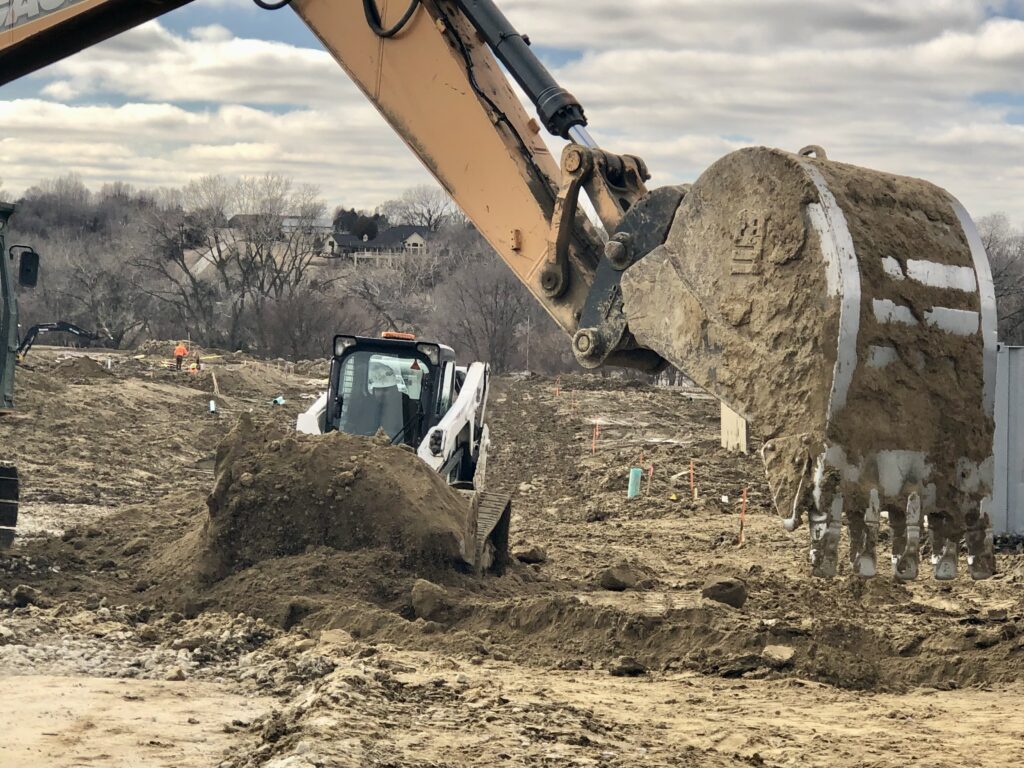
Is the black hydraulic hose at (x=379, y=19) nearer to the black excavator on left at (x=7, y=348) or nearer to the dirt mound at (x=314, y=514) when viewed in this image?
the dirt mound at (x=314, y=514)

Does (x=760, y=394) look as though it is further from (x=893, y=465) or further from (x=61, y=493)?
(x=61, y=493)

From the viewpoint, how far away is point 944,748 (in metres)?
5.95

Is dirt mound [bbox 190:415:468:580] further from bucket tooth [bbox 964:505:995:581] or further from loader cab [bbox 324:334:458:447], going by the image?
bucket tooth [bbox 964:505:995:581]

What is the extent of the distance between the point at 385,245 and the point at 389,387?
7929cm

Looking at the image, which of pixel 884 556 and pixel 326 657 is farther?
pixel 884 556

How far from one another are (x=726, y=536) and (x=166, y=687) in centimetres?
836

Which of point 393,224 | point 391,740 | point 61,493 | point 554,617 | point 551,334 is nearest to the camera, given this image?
point 391,740

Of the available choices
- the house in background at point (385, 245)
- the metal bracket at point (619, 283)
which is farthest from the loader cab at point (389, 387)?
the house in background at point (385, 245)

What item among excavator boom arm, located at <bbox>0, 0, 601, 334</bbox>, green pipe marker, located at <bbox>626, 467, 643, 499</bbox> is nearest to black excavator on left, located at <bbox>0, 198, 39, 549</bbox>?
excavator boom arm, located at <bbox>0, 0, 601, 334</bbox>

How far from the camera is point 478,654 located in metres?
7.91

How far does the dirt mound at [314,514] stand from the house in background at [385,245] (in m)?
62.4

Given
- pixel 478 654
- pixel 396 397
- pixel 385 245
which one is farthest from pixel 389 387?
pixel 385 245

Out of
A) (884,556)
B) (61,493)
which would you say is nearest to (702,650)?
(884,556)

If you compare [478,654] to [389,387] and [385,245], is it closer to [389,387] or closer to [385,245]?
[389,387]
